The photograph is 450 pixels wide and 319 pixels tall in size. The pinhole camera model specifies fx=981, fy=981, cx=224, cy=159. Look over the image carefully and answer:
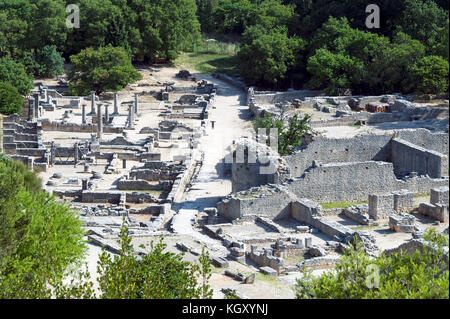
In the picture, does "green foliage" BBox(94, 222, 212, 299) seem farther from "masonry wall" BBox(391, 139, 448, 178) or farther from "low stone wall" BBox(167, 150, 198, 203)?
"masonry wall" BBox(391, 139, 448, 178)

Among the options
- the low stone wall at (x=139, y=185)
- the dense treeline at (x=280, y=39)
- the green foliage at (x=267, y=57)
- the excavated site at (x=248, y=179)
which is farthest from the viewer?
the green foliage at (x=267, y=57)

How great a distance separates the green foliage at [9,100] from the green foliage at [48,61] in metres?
15.7

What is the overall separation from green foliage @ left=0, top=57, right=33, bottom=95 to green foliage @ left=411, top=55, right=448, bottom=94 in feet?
95.8

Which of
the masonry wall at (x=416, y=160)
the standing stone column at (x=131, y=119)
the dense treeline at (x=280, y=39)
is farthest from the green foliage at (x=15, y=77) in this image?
the masonry wall at (x=416, y=160)

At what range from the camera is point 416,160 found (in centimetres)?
4712

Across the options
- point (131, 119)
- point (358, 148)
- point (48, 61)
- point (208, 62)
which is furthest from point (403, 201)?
point (208, 62)

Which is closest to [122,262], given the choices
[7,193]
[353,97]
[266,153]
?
[7,193]

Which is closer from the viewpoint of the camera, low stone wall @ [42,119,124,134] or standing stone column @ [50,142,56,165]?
standing stone column @ [50,142,56,165]

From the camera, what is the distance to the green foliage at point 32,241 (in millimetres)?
26078

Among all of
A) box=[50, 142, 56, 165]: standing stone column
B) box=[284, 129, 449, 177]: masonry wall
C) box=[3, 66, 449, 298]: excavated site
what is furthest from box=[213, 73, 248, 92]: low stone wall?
box=[284, 129, 449, 177]: masonry wall

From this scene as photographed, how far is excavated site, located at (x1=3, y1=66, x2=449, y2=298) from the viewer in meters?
36.0

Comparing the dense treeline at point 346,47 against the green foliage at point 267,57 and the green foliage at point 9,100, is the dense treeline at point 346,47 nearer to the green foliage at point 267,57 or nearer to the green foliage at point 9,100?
the green foliage at point 267,57

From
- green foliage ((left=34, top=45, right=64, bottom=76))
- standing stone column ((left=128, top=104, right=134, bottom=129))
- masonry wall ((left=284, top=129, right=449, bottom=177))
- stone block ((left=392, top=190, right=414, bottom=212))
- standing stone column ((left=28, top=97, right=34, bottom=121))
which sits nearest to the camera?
stone block ((left=392, top=190, right=414, bottom=212))

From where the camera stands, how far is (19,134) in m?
60.6
